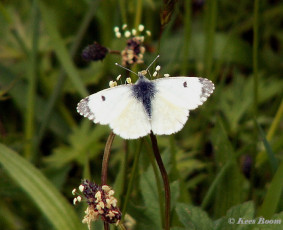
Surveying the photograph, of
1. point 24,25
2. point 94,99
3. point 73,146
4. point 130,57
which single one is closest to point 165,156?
point 130,57

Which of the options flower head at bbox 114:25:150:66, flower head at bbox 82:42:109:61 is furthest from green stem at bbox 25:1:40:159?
flower head at bbox 114:25:150:66

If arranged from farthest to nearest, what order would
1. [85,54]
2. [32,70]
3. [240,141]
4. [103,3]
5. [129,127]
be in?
[103,3], [240,141], [32,70], [85,54], [129,127]

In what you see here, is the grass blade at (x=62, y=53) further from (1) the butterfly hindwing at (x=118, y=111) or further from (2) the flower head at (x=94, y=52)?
(1) the butterfly hindwing at (x=118, y=111)

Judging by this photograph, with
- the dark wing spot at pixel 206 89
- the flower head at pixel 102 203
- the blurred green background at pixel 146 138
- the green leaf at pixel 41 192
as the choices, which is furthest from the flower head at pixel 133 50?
the flower head at pixel 102 203

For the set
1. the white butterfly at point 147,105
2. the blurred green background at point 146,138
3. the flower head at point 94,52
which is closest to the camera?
the white butterfly at point 147,105

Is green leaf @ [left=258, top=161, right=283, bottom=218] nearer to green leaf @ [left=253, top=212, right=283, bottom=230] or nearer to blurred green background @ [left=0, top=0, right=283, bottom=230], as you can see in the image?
blurred green background @ [left=0, top=0, right=283, bottom=230]

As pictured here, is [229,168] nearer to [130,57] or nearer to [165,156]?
[165,156]
